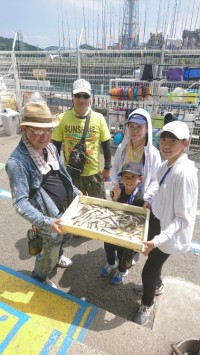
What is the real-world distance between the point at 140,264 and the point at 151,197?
4.61 feet

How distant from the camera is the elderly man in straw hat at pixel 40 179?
2.36m

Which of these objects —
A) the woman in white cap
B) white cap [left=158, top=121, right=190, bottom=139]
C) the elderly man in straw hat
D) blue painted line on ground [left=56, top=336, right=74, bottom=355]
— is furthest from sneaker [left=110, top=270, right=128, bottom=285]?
white cap [left=158, top=121, right=190, bottom=139]

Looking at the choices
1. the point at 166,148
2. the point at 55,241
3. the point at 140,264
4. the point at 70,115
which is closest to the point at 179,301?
the point at 140,264

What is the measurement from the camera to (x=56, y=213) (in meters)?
2.75

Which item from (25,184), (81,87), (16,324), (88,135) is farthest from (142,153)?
(16,324)

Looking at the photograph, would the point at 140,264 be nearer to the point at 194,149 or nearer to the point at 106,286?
the point at 106,286

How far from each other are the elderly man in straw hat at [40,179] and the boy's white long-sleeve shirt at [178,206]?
105 cm

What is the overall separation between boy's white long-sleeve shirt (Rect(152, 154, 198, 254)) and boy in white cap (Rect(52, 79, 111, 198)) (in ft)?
5.71

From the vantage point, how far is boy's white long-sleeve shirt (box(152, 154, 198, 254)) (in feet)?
7.18

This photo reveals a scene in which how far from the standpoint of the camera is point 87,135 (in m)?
3.76

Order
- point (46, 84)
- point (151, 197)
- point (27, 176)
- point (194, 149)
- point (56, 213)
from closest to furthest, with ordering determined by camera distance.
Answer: point (27, 176)
point (56, 213)
point (151, 197)
point (194, 149)
point (46, 84)

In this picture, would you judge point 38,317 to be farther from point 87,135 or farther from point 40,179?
point 87,135

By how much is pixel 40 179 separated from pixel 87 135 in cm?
144

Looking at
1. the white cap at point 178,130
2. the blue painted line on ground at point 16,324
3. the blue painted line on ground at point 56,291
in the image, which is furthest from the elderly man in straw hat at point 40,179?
the white cap at point 178,130
